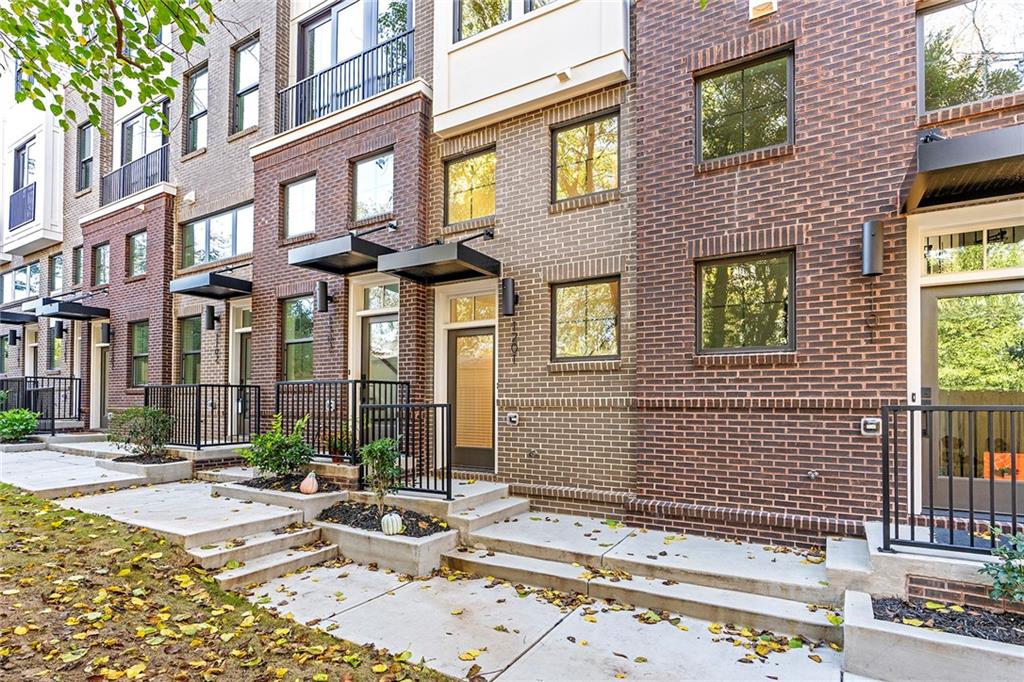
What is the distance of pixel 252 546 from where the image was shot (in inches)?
211

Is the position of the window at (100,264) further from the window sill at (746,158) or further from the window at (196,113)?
the window sill at (746,158)

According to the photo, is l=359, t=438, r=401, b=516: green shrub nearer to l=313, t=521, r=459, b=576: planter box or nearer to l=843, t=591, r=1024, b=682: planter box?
l=313, t=521, r=459, b=576: planter box

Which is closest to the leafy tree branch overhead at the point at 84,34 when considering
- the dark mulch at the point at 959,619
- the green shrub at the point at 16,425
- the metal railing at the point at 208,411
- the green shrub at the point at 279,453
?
the green shrub at the point at 279,453

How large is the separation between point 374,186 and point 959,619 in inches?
336

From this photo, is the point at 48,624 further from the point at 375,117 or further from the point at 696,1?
the point at 696,1

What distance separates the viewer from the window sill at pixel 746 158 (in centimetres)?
565

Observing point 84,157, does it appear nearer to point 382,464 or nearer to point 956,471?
point 382,464

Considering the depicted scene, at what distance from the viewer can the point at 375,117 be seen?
8781 millimetres

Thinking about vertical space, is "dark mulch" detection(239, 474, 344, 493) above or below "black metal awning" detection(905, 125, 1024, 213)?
below

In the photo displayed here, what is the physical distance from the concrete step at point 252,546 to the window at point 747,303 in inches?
185

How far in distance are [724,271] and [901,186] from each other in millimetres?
1692

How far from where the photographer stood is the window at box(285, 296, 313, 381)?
9.60 meters

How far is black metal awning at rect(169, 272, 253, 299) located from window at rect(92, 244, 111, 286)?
16.4 feet

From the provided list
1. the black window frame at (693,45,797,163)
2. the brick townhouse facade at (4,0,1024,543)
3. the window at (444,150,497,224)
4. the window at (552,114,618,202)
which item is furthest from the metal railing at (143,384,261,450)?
the black window frame at (693,45,797,163)
